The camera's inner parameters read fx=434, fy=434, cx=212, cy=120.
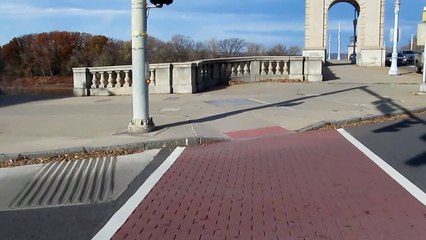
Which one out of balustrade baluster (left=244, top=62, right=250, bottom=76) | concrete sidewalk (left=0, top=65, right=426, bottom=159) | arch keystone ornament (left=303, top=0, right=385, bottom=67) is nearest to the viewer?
concrete sidewalk (left=0, top=65, right=426, bottom=159)

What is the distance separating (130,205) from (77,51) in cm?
8883

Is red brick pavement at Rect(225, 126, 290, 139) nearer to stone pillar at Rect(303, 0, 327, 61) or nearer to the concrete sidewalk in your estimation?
the concrete sidewalk

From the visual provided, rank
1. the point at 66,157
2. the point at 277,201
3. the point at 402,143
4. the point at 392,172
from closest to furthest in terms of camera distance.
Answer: the point at 277,201, the point at 392,172, the point at 66,157, the point at 402,143

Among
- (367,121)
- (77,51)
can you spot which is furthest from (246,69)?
(77,51)

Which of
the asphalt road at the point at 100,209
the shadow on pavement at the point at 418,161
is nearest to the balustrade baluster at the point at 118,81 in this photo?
the asphalt road at the point at 100,209

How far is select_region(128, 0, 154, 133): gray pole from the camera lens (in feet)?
30.1

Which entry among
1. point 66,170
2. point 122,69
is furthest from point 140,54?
point 122,69

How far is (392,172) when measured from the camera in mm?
6500

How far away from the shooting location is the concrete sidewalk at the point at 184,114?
8.84 metres

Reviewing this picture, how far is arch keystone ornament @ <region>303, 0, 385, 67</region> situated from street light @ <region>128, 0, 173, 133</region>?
29.2 metres

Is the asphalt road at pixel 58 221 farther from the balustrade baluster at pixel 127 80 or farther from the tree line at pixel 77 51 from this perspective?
the tree line at pixel 77 51

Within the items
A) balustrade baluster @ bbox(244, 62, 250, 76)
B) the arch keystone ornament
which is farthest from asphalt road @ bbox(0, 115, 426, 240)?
the arch keystone ornament

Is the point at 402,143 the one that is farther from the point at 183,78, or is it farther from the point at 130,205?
the point at 183,78

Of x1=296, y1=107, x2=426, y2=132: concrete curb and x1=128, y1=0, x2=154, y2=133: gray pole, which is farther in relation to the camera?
x1=296, y1=107, x2=426, y2=132: concrete curb
